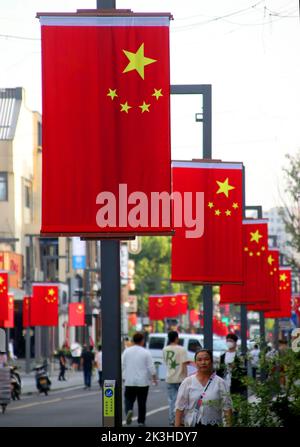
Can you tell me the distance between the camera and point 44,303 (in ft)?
215

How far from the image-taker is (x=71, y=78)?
12.5 m

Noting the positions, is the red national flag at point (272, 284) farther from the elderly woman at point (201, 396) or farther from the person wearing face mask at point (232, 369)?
the elderly woman at point (201, 396)

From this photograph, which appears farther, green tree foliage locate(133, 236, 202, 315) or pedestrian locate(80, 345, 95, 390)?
green tree foliage locate(133, 236, 202, 315)

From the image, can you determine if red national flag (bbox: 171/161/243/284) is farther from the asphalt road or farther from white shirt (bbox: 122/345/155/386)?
the asphalt road

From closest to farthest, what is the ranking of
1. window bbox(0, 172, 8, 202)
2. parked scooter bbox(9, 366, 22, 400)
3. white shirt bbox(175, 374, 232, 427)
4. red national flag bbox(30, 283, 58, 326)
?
white shirt bbox(175, 374, 232, 427) < parked scooter bbox(9, 366, 22, 400) < red national flag bbox(30, 283, 58, 326) < window bbox(0, 172, 8, 202)

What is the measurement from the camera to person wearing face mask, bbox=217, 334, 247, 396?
13634mm

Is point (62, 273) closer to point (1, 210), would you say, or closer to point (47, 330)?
point (47, 330)

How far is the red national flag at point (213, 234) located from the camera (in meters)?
21.3

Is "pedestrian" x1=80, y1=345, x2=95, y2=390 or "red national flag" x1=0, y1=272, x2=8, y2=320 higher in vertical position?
"red national flag" x1=0, y1=272, x2=8, y2=320

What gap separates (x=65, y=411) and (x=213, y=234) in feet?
50.4

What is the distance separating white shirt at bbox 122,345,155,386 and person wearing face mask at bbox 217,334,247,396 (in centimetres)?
169

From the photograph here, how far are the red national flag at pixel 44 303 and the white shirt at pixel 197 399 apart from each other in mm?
51104

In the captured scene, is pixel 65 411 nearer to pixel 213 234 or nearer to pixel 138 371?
pixel 138 371

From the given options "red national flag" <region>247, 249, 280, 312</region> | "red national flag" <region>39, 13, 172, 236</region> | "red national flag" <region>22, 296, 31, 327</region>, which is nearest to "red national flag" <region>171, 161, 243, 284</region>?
"red national flag" <region>39, 13, 172, 236</region>
